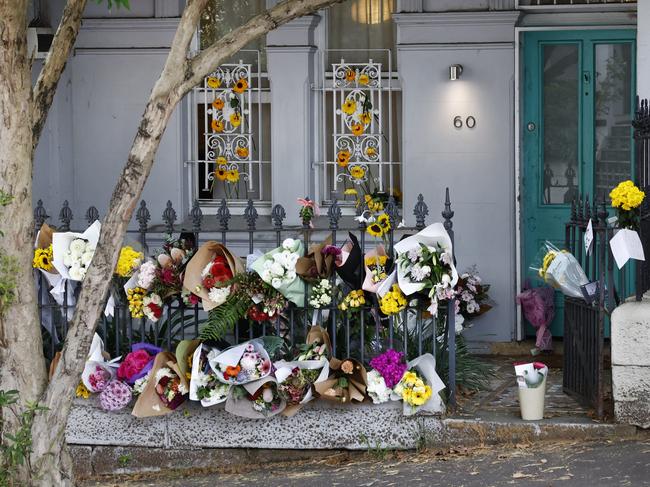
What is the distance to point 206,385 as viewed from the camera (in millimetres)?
7367

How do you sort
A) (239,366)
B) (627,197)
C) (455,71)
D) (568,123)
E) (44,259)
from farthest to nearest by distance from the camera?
(568,123)
(455,71)
(44,259)
(239,366)
(627,197)

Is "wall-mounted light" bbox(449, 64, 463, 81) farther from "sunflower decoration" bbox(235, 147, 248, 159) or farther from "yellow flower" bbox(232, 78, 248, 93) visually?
"sunflower decoration" bbox(235, 147, 248, 159)

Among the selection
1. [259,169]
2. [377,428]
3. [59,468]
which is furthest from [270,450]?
[259,169]

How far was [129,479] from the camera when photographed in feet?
24.8

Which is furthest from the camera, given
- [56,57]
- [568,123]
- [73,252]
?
[568,123]

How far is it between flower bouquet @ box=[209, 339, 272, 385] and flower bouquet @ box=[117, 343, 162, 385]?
0.48 meters

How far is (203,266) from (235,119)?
297 centimetres

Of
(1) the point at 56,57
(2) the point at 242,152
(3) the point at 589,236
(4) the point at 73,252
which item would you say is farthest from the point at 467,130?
(1) the point at 56,57

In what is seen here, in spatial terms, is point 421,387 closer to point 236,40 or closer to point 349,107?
point 236,40

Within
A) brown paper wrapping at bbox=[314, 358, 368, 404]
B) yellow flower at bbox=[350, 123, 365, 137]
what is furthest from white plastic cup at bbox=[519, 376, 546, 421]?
yellow flower at bbox=[350, 123, 365, 137]

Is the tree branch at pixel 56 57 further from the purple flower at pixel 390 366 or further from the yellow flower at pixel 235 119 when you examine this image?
the yellow flower at pixel 235 119

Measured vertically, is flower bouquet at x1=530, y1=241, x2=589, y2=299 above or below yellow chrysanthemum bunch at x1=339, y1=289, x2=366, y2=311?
above

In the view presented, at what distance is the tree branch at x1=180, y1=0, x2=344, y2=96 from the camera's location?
598 centimetres

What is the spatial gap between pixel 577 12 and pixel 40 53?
14.7ft
